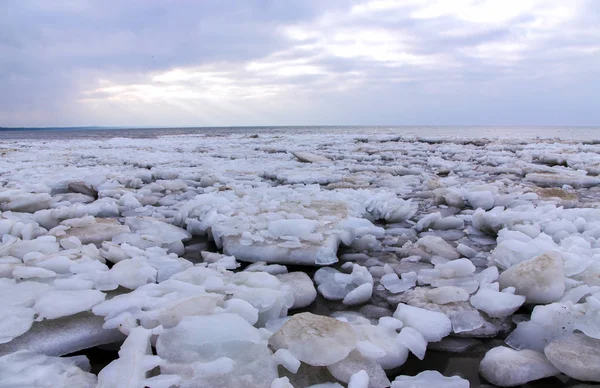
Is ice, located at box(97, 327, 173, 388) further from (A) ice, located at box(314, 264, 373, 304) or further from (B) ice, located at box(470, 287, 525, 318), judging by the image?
(B) ice, located at box(470, 287, 525, 318)

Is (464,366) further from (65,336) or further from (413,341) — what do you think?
(65,336)

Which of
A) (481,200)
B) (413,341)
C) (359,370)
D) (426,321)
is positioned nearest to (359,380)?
(359,370)

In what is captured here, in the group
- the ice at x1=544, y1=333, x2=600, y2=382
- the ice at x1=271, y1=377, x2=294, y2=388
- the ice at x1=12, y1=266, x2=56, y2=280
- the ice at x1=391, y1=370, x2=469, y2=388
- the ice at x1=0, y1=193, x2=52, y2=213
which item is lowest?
the ice at x1=391, y1=370, x2=469, y2=388

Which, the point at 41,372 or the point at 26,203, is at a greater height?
the point at 26,203

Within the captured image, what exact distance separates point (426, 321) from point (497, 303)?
0.94ft

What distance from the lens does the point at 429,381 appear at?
1.00 m

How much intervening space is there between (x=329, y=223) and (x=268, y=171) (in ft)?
8.61

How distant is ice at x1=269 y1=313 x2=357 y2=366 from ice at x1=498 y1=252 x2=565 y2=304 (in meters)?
0.72

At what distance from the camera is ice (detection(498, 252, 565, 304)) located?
133cm

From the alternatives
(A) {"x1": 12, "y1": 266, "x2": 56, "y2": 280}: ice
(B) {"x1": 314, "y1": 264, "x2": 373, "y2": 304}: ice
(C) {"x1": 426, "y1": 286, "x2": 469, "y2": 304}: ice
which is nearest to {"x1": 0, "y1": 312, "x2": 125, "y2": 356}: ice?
(A) {"x1": 12, "y1": 266, "x2": 56, "y2": 280}: ice

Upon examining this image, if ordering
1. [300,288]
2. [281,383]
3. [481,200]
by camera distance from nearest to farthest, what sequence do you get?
[281,383] → [300,288] → [481,200]

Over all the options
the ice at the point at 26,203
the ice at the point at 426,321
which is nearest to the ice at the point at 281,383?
the ice at the point at 426,321

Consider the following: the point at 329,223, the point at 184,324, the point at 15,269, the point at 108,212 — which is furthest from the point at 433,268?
the point at 108,212

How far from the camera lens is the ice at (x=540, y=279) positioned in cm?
133
